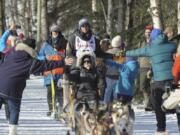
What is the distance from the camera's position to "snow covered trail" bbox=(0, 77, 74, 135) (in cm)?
1146

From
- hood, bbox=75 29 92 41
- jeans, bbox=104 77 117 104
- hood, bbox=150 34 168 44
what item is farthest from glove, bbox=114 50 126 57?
hood, bbox=150 34 168 44

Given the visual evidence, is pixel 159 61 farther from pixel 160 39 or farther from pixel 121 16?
pixel 121 16

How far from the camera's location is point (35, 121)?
12984mm

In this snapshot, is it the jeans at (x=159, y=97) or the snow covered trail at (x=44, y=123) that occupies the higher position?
the jeans at (x=159, y=97)

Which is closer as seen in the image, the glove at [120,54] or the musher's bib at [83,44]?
the musher's bib at [83,44]

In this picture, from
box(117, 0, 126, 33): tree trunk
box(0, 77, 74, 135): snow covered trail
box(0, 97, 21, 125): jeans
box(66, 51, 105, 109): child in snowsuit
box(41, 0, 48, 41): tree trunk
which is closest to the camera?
box(66, 51, 105, 109): child in snowsuit

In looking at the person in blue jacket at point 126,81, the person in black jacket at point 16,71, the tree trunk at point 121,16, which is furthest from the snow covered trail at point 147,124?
the tree trunk at point 121,16

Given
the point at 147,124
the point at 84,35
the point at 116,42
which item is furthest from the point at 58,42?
the point at 147,124

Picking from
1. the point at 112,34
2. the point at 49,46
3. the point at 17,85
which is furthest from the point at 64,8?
the point at 17,85

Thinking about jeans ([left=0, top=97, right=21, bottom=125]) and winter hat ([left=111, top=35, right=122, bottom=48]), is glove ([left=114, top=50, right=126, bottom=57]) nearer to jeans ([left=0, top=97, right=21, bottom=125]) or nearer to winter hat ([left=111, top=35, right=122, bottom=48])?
winter hat ([left=111, top=35, right=122, bottom=48])

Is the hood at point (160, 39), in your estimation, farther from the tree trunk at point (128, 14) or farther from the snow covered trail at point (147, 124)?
the tree trunk at point (128, 14)

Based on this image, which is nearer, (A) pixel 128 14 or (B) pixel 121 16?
(B) pixel 121 16

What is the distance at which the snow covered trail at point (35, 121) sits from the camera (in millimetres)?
11461

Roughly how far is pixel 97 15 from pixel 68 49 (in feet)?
40.1
